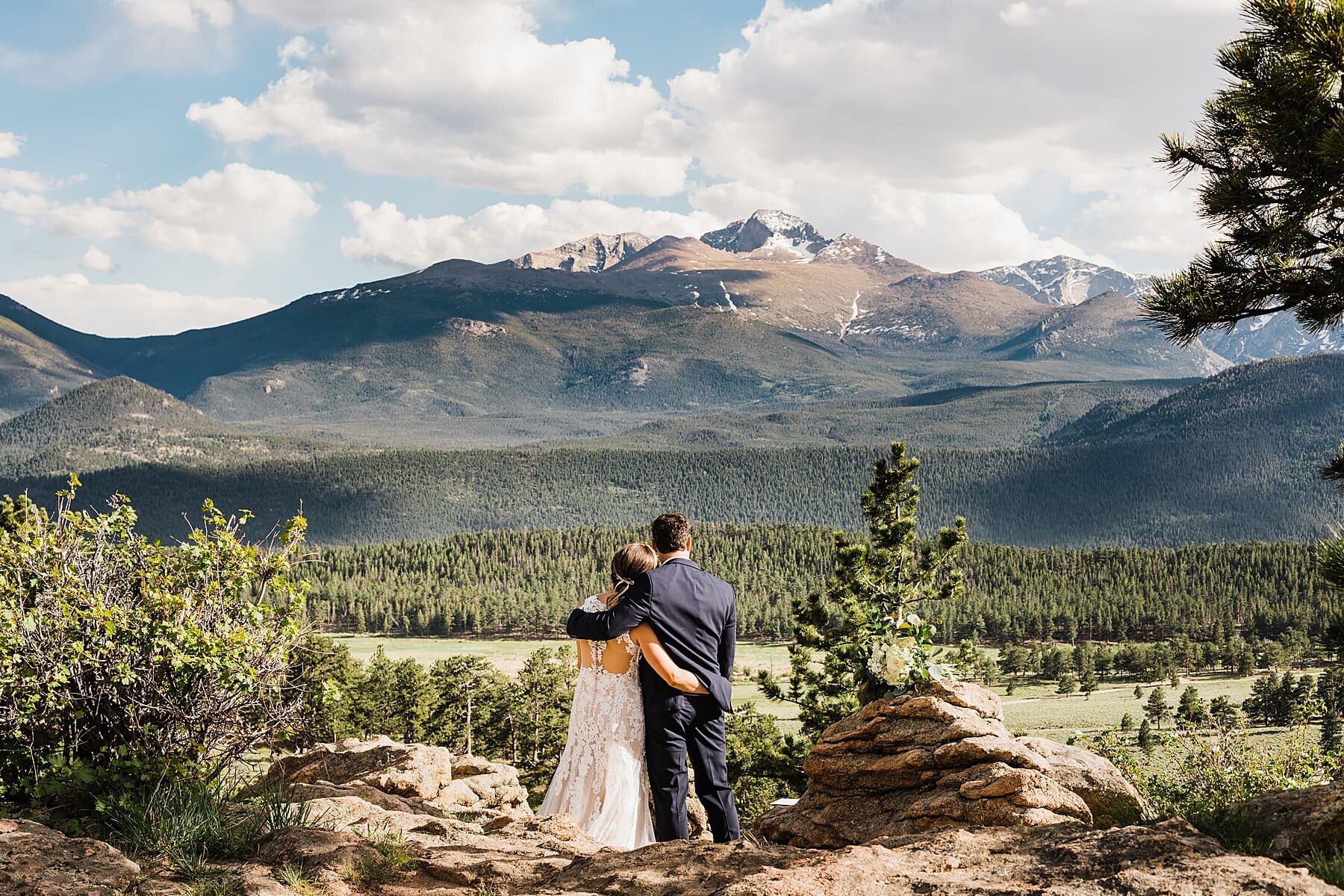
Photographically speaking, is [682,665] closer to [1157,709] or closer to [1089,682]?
[1157,709]

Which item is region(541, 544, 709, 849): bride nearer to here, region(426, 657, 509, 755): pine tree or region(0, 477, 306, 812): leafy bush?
region(0, 477, 306, 812): leafy bush

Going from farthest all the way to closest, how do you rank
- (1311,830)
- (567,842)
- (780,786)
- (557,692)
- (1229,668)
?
(1229,668)
(557,692)
(780,786)
(567,842)
(1311,830)

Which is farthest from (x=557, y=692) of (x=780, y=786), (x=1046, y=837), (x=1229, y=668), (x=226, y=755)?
(x=1229, y=668)

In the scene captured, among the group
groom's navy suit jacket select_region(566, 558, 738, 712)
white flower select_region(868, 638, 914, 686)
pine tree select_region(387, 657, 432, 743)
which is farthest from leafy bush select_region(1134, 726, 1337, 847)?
pine tree select_region(387, 657, 432, 743)

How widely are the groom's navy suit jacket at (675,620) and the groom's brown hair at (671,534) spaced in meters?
0.15

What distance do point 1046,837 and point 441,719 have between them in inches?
2631

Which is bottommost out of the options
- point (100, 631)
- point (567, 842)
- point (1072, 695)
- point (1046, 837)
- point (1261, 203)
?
point (1072, 695)

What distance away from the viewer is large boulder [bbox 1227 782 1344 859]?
23.3 feet

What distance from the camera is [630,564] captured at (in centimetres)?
996

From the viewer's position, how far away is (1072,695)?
114562 millimetres

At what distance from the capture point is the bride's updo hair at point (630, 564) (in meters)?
9.98

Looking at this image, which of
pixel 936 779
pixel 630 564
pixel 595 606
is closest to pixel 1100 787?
pixel 936 779

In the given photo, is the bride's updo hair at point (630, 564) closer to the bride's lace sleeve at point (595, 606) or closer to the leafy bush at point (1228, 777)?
the bride's lace sleeve at point (595, 606)

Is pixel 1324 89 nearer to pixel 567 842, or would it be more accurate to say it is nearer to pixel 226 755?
pixel 567 842
